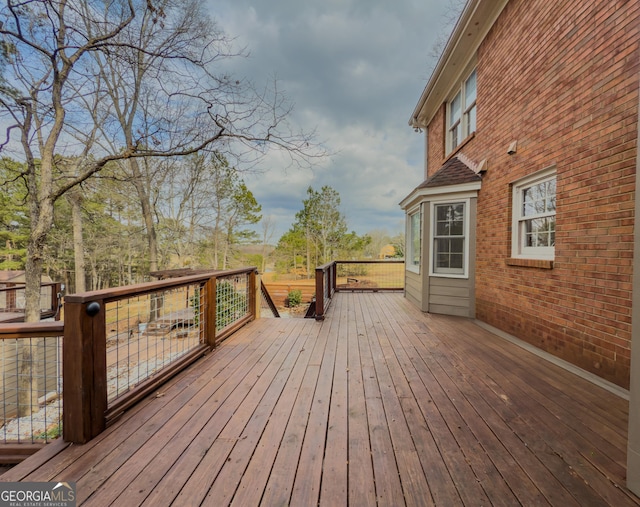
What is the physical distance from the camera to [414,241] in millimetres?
6355

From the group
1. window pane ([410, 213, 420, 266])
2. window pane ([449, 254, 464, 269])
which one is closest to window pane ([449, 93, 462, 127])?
window pane ([410, 213, 420, 266])

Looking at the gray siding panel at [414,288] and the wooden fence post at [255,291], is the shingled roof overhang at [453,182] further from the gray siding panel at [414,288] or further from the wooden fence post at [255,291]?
the wooden fence post at [255,291]

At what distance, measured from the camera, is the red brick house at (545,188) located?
7.52ft

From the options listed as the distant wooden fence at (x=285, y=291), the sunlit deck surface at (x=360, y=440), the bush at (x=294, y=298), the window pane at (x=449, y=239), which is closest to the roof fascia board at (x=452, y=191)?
the window pane at (x=449, y=239)

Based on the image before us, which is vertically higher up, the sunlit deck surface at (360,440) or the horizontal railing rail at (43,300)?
Result: the sunlit deck surface at (360,440)

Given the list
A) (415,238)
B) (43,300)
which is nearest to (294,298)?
(415,238)

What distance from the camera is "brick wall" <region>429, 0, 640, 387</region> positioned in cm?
229

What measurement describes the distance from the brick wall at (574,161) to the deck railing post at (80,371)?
3970 millimetres

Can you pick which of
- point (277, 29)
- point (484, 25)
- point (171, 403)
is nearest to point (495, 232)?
point (484, 25)

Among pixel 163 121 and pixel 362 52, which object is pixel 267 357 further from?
pixel 362 52

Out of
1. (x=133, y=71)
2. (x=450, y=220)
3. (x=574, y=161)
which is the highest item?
(x=133, y=71)

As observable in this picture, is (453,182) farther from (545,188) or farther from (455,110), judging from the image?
(455,110)

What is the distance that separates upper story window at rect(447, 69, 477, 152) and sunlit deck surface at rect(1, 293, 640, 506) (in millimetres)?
4537

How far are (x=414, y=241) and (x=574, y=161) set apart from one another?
12.1 feet
